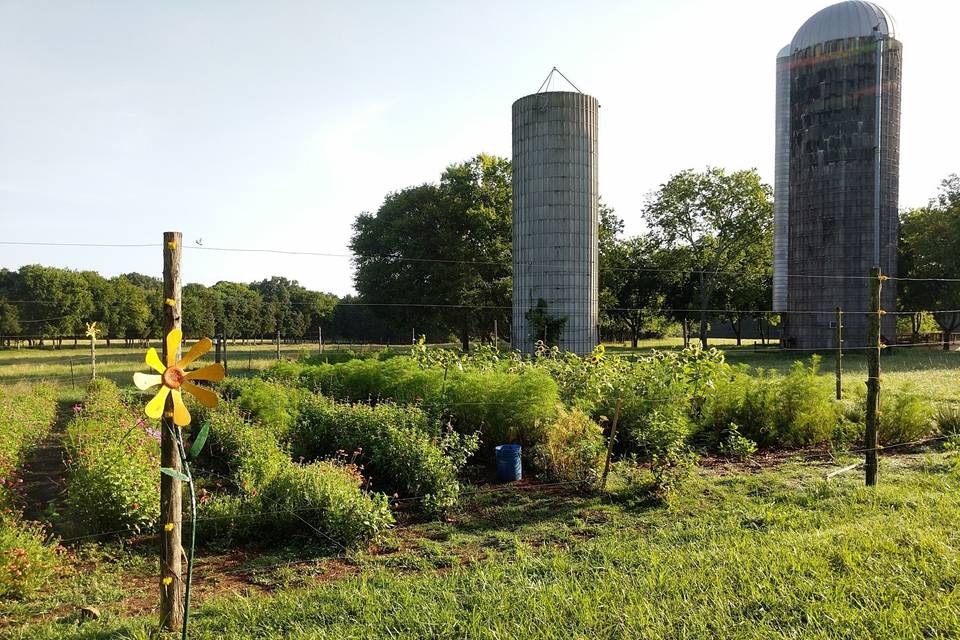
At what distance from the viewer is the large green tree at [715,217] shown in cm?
3152

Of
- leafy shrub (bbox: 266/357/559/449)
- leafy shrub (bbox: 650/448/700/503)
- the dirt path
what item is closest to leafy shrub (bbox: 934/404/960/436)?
leafy shrub (bbox: 650/448/700/503)

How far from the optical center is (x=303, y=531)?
5.61m

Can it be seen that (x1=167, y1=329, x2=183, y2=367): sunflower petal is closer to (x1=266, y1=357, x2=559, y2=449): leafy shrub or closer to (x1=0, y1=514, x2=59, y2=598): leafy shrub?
(x1=0, y1=514, x2=59, y2=598): leafy shrub

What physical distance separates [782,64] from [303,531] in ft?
88.1

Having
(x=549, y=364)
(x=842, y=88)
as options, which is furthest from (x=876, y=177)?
(x=549, y=364)

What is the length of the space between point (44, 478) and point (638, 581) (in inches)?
299

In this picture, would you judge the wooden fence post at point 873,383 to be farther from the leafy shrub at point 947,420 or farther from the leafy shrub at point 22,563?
the leafy shrub at point 22,563

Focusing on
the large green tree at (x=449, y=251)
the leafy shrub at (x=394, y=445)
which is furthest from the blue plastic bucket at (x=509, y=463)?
the large green tree at (x=449, y=251)

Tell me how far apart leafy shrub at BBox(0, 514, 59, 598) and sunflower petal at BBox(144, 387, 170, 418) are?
2213 mm

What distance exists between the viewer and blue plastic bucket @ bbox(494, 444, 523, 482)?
7.48 meters

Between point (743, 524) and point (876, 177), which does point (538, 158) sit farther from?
point (876, 177)

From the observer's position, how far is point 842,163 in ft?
74.6

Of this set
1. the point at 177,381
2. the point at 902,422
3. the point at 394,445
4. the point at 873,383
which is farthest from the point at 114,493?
the point at 902,422

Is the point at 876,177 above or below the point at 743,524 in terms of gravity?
above
